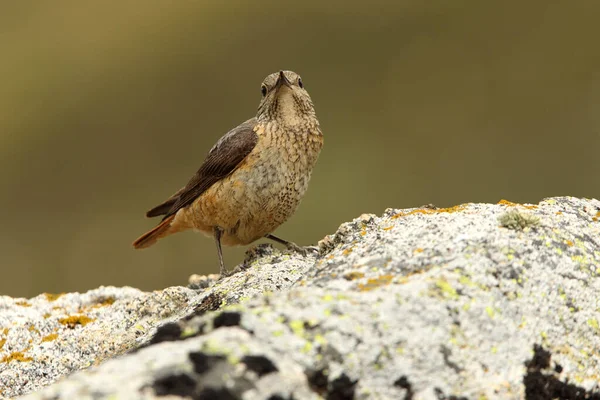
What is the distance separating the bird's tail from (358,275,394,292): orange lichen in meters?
4.89

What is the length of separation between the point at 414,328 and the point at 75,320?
3.39 metres

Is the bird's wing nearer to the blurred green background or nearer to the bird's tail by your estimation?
the bird's tail

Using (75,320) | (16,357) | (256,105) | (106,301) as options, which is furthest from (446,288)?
(256,105)

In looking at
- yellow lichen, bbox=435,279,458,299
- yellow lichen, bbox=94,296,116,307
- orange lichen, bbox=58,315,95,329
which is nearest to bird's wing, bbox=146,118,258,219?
yellow lichen, bbox=94,296,116,307

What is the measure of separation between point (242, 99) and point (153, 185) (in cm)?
463

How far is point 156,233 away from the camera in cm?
901

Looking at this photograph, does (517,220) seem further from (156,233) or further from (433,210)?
(156,233)

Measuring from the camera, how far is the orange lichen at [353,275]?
413 cm

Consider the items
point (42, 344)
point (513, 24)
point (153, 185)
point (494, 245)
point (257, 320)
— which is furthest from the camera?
point (513, 24)

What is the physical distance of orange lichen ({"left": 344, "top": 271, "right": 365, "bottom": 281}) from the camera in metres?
4.13

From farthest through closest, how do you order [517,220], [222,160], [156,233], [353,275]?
[156,233] → [222,160] → [517,220] → [353,275]

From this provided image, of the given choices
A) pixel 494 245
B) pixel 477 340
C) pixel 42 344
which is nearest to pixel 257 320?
pixel 477 340

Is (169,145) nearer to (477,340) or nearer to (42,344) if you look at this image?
(42,344)

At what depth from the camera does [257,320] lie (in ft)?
11.7
